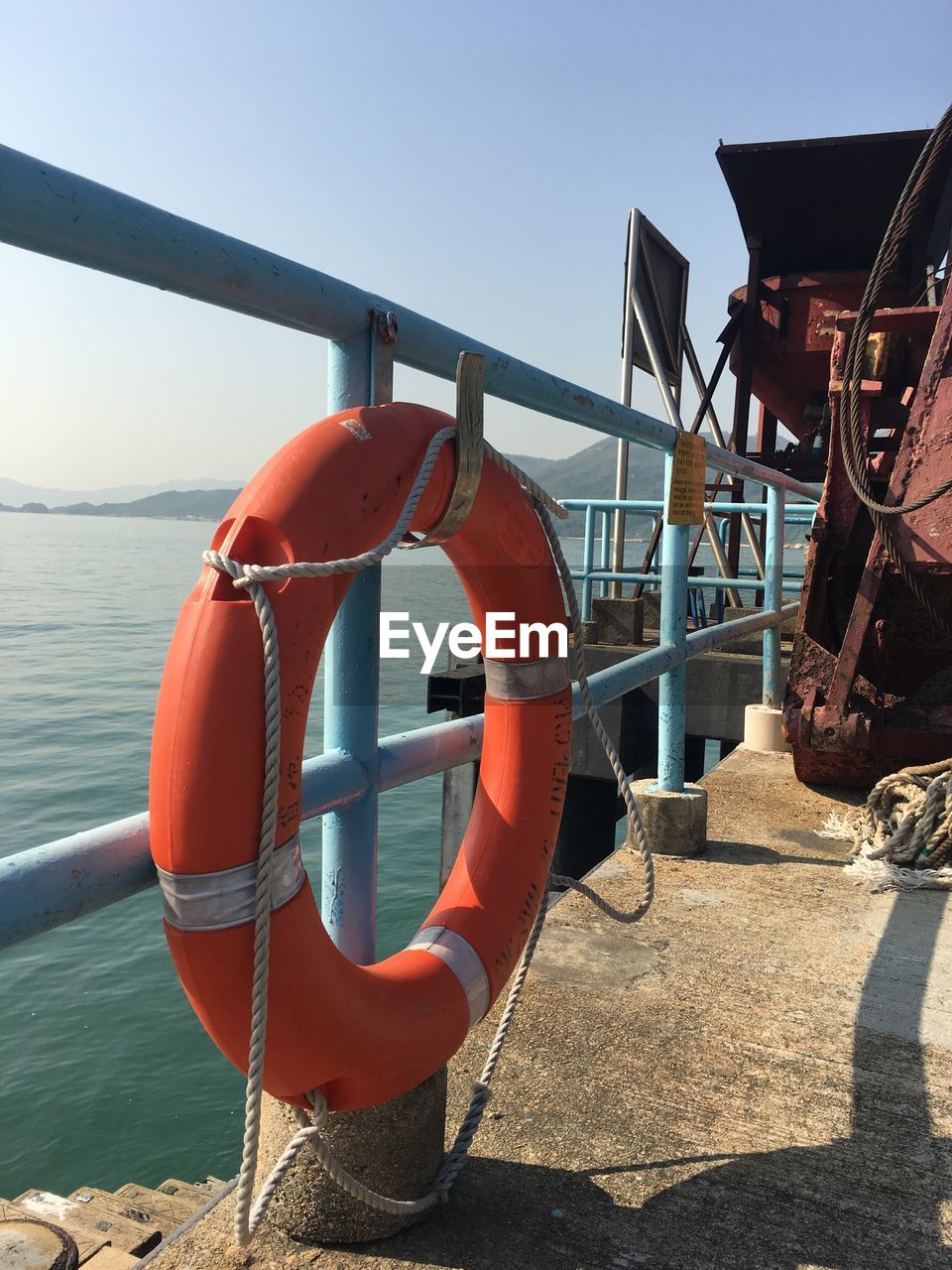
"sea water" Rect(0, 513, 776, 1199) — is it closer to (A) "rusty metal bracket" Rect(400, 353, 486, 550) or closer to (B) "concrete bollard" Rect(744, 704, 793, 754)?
(A) "rusty metal bracket" Rect(400, 353, 486, 550)

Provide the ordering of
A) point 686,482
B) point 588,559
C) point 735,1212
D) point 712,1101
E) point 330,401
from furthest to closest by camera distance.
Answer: point 588,559 → point 686,482 → point 712,1101 → point 735,1212 → point 330,401

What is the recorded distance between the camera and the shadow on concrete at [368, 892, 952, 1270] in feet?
4.28

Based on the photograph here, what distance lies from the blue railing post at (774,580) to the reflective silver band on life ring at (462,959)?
2669 millimetres

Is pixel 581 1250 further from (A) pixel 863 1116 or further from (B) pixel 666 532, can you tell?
(B) pixel 666 532

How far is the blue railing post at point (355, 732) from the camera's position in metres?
1.29

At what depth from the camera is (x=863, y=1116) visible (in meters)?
1.65

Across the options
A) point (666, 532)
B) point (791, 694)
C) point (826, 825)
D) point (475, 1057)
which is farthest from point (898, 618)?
point (475, 1057)

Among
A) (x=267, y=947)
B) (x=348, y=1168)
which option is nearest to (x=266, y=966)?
(x=267, y=947)

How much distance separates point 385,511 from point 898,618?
2.84 metres

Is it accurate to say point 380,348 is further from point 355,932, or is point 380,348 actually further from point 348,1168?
point 348,1168

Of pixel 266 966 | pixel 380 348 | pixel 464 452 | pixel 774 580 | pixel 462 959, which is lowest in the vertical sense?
pixel 462 959

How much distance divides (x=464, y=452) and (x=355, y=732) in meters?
0.40

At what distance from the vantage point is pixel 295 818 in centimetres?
105

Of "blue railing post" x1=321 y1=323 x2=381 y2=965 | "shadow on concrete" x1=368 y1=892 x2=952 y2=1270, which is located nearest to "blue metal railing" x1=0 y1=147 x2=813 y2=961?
"blue railing post" x1=321 y1=323 x2=381 y2=965
